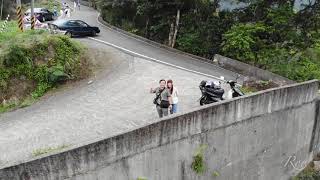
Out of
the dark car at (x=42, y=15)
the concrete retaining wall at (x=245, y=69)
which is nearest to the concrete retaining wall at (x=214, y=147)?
the concrete retaining wall at (x=245, y=69)

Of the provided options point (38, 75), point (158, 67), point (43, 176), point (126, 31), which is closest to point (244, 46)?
point (158, 67)

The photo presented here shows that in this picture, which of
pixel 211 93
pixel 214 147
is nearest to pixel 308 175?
pixel 211 93

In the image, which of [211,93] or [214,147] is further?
[211,93]

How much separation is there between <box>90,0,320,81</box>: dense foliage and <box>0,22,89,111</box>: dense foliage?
28.5ft

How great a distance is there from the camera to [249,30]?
20516 mm

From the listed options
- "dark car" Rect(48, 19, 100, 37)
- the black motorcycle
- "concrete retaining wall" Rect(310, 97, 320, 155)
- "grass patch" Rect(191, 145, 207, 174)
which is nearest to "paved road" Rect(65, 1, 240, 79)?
"dark car" Rect(48, 19, 100, 37)

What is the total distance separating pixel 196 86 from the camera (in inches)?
626

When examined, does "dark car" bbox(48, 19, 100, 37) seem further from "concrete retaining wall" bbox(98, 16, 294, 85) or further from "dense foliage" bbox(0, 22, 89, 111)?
"dense foliage" bbox(0, 22, 89, 111)

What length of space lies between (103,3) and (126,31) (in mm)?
3408

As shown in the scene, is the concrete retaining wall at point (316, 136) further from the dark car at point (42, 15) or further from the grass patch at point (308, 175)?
the dark car at point (42, 15)

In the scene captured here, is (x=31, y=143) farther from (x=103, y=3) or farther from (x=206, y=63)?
(x=103, y=3)

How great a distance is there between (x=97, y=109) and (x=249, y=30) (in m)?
10.5

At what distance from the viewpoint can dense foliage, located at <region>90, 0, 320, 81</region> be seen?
798 inches

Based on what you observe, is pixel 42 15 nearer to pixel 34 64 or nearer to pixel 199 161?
pixel 34 64
